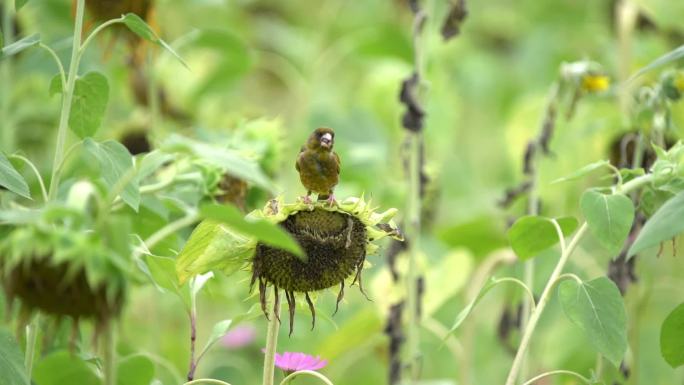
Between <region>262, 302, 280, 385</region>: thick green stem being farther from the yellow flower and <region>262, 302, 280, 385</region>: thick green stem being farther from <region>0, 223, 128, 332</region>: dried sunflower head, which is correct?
the yellow flower

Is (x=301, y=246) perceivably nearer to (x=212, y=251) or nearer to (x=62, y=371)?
(x=212, y=251)

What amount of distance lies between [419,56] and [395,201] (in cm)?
36

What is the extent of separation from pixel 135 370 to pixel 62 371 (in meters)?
0.05

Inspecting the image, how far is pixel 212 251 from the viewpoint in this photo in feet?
2.39

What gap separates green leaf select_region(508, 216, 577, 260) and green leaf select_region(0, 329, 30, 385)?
0.37 meters

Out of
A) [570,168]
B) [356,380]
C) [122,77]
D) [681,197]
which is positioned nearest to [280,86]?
[122,77]

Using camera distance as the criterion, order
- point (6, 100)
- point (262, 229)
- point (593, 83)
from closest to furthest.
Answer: point (262, 229) → point (593, 83) → point (6, 100)

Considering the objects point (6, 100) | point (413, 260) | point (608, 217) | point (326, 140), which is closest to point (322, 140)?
point (326, 140)

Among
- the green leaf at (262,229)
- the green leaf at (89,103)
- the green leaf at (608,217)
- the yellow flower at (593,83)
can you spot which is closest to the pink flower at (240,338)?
the yellow flower at (593,83)

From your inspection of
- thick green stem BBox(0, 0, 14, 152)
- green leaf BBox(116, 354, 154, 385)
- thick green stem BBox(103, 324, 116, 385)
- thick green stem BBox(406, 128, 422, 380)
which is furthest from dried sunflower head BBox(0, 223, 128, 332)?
thick green stem BBox(0, 0, 14, 152)

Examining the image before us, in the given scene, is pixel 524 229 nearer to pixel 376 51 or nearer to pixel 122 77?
pixel 376 51

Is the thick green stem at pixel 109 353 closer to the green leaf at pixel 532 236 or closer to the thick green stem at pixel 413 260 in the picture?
the green leaf at pixel 532 236

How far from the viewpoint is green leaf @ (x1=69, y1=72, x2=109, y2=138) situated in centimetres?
81

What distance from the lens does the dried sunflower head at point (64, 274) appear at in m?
0.53
